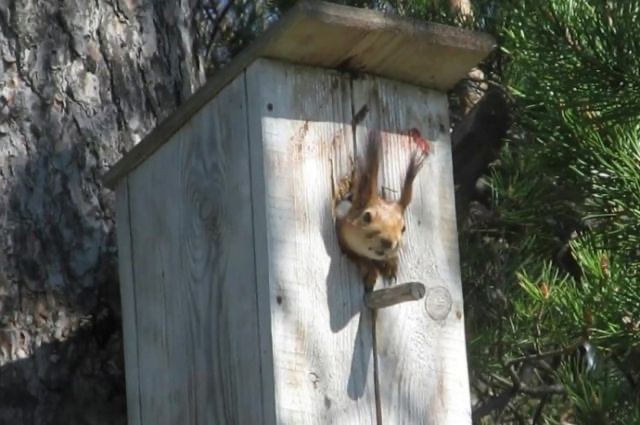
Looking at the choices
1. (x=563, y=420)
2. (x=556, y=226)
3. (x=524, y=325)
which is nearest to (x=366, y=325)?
(x=524, y=325)

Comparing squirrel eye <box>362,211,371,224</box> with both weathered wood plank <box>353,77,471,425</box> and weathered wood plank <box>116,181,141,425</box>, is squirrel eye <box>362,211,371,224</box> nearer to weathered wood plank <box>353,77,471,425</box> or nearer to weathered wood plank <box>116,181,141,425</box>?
weathered wood plank <box>353,77,471,425</box>

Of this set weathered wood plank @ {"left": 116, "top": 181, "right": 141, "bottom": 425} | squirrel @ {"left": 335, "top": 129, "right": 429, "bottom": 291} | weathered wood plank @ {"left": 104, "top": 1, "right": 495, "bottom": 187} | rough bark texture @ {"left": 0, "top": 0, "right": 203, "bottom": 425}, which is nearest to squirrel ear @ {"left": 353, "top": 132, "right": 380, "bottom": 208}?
squirrel @ {"left": 335, "top": 129, "right": 429, "bottom": 291}

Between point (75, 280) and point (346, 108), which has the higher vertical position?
point (346, 108)

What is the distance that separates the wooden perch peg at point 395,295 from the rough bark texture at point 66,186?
0.50 m

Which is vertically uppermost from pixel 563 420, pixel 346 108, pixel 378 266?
pixel 346 108

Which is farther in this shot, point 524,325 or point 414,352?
point 524,325

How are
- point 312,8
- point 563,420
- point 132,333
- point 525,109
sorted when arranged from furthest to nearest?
point 563,420, point 525,109, point 132,333, point 312,8

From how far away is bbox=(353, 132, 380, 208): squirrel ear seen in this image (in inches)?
89.7

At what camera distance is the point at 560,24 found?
8.35ft

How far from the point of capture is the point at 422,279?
2344 millimetres

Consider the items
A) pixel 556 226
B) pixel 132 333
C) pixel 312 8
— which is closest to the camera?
pixel 312 8

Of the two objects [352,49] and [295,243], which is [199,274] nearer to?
[295,243]

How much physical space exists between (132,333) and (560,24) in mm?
759

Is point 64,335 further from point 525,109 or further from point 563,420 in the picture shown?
point 563,420
